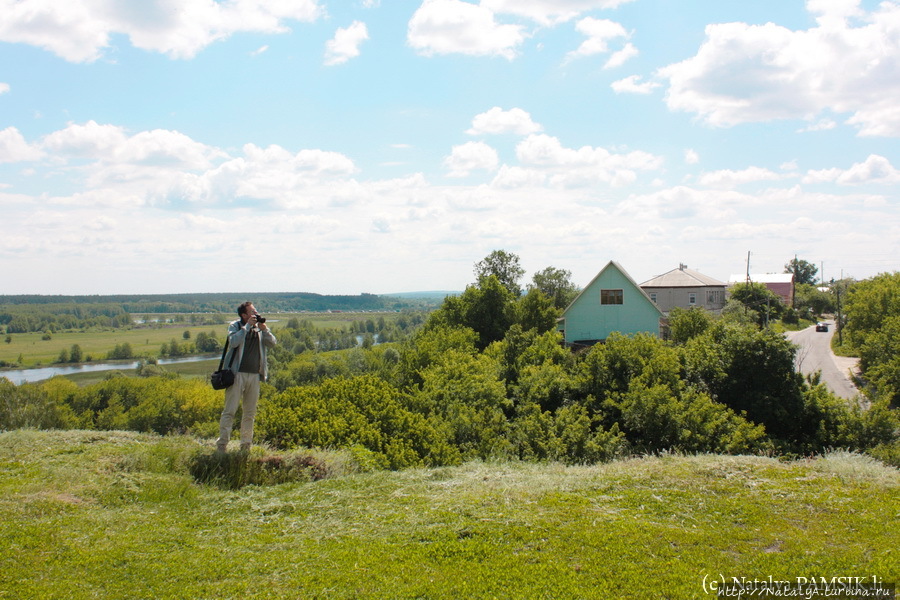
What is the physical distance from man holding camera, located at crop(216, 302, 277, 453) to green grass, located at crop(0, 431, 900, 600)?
617 mm

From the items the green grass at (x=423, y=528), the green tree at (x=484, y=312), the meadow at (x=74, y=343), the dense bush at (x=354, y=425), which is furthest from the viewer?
the meadow at (x=74, y=343)

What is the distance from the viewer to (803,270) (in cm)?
13825

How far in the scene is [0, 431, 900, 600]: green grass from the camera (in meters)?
5.63

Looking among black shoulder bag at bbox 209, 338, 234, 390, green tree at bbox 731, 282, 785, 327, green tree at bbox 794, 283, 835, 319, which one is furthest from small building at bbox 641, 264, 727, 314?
black shoulder bag at bbox 209, 338, 234, 390

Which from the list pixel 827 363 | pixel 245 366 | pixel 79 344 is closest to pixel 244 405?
pixel 245 366

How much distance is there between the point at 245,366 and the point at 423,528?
4753mm

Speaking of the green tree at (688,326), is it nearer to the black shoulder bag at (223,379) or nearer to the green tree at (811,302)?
the black shoulder bag at (223,379)

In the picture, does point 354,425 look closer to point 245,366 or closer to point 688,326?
point 245,366

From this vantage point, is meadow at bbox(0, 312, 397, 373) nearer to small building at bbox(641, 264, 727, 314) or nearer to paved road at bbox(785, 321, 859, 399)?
small building at bbox(641, 264, 727, 314)

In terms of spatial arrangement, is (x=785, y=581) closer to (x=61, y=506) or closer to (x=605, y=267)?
(x=61, y=506)

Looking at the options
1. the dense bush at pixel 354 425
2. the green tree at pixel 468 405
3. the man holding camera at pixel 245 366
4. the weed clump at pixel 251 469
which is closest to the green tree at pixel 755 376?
the green tree at pixel 468 405

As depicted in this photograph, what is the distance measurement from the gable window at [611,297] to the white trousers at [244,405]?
108ft

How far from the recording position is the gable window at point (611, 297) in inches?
1574

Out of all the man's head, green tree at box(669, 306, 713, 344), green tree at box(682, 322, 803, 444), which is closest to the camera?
the man's head
